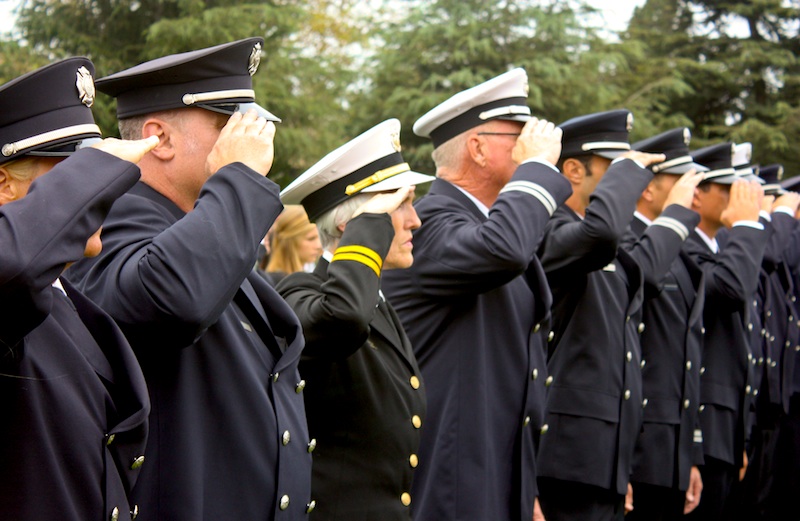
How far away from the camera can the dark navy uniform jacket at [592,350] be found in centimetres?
443

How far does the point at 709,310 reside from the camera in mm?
6121

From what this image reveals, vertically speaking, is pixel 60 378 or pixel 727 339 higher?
pixel 60 378

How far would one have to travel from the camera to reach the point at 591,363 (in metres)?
4.58

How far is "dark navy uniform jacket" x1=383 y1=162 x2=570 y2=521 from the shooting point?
373 cm

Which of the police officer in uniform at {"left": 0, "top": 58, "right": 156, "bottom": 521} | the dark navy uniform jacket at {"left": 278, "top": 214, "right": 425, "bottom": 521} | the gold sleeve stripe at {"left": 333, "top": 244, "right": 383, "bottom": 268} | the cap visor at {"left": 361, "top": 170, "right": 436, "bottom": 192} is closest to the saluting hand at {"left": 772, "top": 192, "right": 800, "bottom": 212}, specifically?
the cap visor at {"left": 361, "top": 170, "right": 436, "bottom": 192}

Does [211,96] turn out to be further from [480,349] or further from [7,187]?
[480,349]

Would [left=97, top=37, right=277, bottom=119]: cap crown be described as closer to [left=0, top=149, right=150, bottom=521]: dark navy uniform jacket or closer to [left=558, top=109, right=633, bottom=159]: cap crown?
[left=0, top=149, right=150, bottom=521]: dark navy uniform jacket

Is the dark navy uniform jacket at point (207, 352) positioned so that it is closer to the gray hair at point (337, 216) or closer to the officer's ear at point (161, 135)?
the officer's ear at point (161, 135)

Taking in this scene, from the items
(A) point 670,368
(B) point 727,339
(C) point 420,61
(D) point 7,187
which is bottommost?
(C) point 420,61

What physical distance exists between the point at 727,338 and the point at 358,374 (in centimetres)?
357

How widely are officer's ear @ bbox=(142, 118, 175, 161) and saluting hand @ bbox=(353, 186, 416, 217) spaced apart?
755mm

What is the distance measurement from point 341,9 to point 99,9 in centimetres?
713

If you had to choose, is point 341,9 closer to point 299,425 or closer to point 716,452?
point 716,452

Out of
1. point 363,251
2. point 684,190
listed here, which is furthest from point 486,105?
point 684,190
